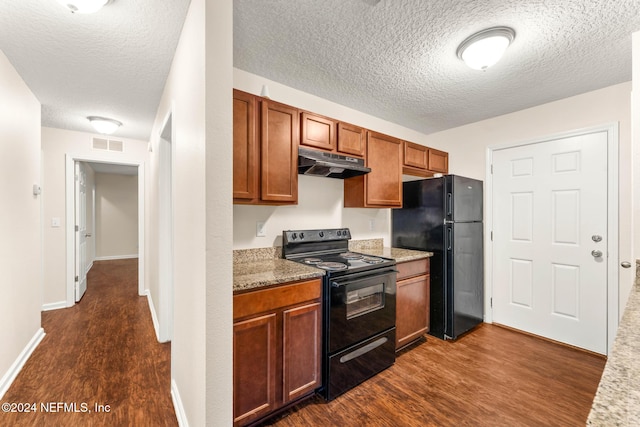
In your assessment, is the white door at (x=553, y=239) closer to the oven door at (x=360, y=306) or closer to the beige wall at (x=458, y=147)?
the beige wall at (x=458, y=147)

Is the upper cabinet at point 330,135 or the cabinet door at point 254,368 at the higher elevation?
the upper cabinet at point 330,135

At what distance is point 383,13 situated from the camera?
5.14 feet

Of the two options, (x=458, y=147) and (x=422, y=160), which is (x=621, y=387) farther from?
(x=458, y=147)

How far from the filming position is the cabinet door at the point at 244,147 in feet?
5.81

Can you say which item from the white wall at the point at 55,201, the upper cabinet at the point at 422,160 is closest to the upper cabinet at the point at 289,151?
the upper cabinet at the point at 422,160

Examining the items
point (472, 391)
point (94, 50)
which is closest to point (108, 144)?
point (94, 50)

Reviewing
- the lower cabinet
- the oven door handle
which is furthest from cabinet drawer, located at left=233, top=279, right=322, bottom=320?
the oven door handle

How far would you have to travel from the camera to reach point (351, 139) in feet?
8.23

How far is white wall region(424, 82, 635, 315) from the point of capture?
236cm

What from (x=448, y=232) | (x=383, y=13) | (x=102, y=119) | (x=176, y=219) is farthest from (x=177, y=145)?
(x=448, y=232)

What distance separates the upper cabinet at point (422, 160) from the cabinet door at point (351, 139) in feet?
2.17

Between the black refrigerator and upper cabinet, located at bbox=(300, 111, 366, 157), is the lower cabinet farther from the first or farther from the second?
the black refrigerator

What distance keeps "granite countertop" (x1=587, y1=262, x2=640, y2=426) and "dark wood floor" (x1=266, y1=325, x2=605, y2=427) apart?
129 centimetres

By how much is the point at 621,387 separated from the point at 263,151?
190 centimetres
